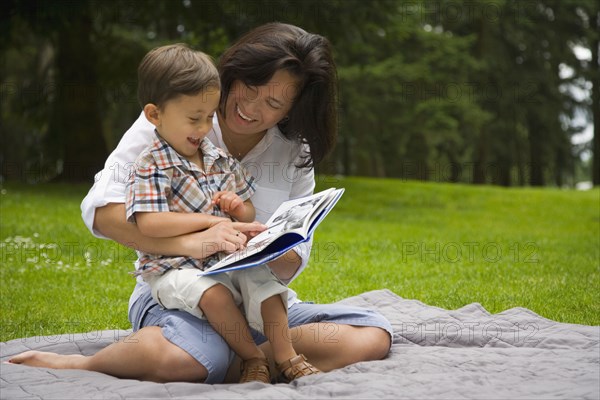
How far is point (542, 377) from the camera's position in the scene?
300cm

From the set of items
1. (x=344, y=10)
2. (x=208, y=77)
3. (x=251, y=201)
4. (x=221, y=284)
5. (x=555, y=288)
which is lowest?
(x=555, y=288)

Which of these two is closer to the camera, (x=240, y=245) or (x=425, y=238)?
(x=240, y=245)

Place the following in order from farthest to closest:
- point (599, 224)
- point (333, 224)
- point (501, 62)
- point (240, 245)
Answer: point (501, 62) → point (599, 224) → point (333, 224) → point (240, 245)

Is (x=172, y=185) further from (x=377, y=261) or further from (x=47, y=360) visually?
(x=377, y=261)

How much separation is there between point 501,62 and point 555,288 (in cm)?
1607

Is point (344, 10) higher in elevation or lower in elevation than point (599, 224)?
higher

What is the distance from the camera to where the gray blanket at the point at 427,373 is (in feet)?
9.11

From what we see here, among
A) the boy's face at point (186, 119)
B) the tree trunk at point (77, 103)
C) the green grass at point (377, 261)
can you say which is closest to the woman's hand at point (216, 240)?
the boy's face at point (186, 119)

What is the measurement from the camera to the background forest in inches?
496

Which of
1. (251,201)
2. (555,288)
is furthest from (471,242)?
(251,201)

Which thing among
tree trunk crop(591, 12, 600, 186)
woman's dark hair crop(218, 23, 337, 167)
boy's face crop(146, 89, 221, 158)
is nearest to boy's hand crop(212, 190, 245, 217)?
boy's face crop(146, 89, 221, 158)

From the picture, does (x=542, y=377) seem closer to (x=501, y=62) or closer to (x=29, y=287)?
(x=29, y=287)

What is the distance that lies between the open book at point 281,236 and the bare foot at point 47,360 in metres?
0.71

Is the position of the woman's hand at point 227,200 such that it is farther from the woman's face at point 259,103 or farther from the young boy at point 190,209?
the woman's face at point 259,103
